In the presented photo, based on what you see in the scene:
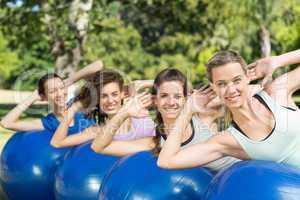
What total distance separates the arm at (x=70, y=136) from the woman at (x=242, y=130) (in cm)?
180

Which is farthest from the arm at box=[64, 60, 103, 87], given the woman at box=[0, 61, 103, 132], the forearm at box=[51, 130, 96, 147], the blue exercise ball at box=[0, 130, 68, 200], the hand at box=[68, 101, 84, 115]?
the forearm at box=[51, 130, 96, 147]

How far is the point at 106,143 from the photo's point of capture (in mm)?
4727

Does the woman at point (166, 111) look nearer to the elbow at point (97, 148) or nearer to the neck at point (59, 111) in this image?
the elbow at point (97, 148)

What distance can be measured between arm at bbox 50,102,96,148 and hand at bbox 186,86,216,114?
56.7 inches

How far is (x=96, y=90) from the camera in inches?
216

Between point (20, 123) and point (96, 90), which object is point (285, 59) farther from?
point (20, 123)

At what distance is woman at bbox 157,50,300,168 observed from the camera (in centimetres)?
361

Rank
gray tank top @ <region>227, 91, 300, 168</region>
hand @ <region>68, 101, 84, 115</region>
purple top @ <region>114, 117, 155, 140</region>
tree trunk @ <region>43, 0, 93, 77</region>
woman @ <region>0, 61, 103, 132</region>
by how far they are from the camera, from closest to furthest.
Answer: gray tank top @ <region>227, 91, 300, 168</region>, purple top @ <region>114, 117, 155, 140</region>, hand @ <region>68, 101, 84, 115</region>, woman @ <region>0, 61, 103, 132</region>, tree trunk @ <region>43, 0, 93, 77</region>

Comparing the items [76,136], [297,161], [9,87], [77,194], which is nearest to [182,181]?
[297,161]

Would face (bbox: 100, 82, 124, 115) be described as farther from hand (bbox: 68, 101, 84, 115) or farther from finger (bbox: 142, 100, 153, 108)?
finger (bbox: 142, 100, 153, 108)

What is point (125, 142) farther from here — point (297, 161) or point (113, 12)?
point (113, 12)

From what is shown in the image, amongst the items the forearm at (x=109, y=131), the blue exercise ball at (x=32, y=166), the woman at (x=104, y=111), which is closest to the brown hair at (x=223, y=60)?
the forearm at (x=109, y=131)

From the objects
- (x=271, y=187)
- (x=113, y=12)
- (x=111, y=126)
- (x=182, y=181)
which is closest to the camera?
(x=271, y=187)

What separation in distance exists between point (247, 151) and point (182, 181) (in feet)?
1.71
